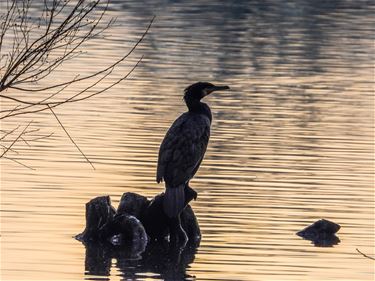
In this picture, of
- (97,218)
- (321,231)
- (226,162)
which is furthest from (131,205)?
(226,162)

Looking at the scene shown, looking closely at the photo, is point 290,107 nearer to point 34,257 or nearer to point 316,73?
point 316,73

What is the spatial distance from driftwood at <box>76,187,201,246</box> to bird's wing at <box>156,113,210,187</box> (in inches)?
9.8

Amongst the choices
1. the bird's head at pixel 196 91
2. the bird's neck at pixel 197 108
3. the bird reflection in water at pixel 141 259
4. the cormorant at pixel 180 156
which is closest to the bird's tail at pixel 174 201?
→ the cormorant at pixel 180 156

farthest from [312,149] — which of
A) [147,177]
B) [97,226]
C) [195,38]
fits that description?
[195,38]

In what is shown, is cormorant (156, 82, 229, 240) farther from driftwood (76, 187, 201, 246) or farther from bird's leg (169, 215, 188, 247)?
driftwood (76, 187, 201, 246)

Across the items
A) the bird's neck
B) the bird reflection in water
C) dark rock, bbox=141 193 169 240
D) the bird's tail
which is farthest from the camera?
the bird's neck

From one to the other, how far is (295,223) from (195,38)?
32823 millimetres

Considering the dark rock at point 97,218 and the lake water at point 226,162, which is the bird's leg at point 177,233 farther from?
the dark rock at point 97,218

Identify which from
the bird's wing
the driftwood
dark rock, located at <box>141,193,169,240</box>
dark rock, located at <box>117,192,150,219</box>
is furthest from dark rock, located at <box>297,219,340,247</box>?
dark rock, located at <box>117,192,150,219</box>

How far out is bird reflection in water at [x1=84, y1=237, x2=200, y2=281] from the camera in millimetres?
17141

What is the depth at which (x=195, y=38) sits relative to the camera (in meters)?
53.1

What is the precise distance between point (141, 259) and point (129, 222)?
0.95 meters

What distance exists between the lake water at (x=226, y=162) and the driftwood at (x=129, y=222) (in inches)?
13.3

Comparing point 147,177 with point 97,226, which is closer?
point 97,226
